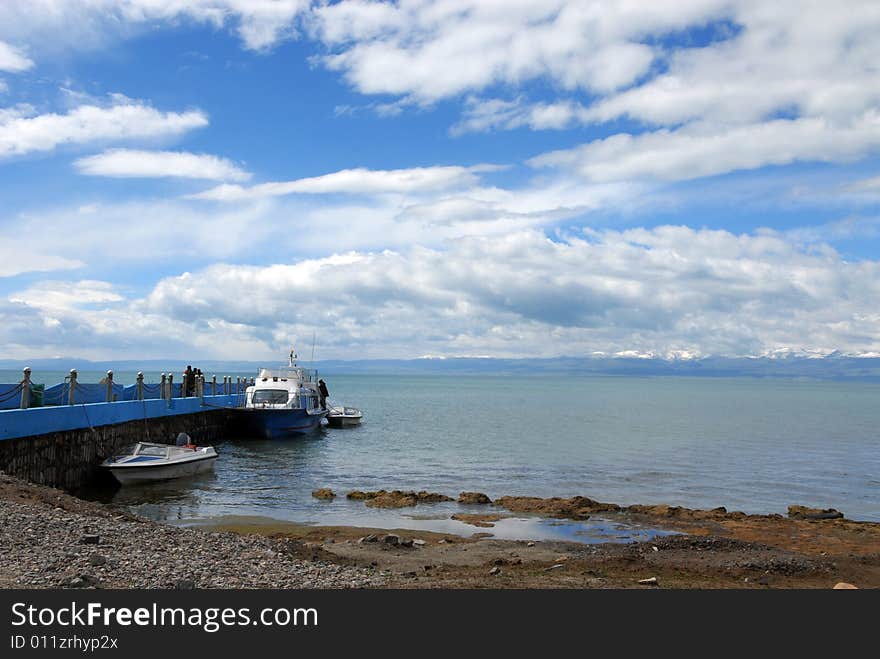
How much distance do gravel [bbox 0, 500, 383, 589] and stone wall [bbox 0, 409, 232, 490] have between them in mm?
7175

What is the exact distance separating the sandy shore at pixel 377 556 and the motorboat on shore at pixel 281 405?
25957 millimetres

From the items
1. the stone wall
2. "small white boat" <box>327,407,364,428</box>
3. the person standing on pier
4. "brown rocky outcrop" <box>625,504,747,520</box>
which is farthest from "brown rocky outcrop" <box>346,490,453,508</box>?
"small white boat" <box>327,407,364,428</box>

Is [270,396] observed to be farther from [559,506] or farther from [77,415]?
[559,506]

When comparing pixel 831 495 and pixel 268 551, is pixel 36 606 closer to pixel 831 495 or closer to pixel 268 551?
pixel 268 551

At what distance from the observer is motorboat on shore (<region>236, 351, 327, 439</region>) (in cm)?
4472

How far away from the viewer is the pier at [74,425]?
20109 mm

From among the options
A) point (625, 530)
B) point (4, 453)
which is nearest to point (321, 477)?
point (4, 453)

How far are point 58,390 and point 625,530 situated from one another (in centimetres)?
1908

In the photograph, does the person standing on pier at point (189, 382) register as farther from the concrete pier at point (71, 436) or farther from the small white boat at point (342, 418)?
the small white boat at point (342, 418)

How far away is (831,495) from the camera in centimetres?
2645

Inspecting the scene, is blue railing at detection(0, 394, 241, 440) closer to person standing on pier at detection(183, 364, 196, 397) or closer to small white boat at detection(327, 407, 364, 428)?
person standing on pier at detection(183, 364, 196, 397)

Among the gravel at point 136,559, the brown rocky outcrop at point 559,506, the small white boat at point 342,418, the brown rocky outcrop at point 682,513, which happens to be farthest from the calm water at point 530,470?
the gravel at point 136,559

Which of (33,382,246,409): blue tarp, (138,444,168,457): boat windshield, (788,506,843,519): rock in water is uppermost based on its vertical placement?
(33,382,246,409): blue tarp

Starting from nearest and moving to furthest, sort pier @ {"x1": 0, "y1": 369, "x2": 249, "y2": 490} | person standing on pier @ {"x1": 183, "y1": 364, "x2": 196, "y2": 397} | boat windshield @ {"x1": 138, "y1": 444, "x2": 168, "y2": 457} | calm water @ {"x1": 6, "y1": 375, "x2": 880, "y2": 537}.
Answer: pier @ {"x1": 0, "y1": 369, "x2": 249, "y2": 490} < calm water @ {"x1": 6, "y1": 375, "x2": 880, "y2": 537} < boat windshield @ {"x1": 138, "y1": 444, "x2": 168, "y2": 457} < person standing on pier @ {"x1": 183, "y1": 364, "x2": 196, "y2": 397}
